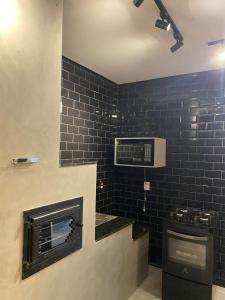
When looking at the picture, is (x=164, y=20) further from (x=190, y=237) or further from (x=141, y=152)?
(x=190, y=237)

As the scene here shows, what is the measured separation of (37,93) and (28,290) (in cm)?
113

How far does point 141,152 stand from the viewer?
2852mm

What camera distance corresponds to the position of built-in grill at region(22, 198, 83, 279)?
1334mm

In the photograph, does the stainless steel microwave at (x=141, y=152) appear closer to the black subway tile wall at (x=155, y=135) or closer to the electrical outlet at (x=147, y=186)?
the black subway tile wall at (x=155, y=135)

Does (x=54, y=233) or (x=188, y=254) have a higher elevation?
(x=54, y=233)

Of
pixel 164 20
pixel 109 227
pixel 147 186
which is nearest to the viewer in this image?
pixel 164 20

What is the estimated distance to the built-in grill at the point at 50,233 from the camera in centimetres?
133

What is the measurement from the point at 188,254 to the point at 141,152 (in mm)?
1202

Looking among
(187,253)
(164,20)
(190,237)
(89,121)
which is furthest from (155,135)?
(164,20)

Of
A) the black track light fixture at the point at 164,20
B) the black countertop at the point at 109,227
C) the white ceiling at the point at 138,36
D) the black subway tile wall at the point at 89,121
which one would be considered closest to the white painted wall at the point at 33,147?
the black countertop at the point at 109,227

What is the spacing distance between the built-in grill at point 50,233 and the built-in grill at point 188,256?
1183 millimetres

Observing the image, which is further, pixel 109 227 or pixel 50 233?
pixel 109 227

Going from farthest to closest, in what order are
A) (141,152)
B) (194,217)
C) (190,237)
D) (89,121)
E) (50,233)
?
(89,121) → (141,152) → (194,217) → (190,237) → (50,233)

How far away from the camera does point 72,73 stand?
2.68 metres
